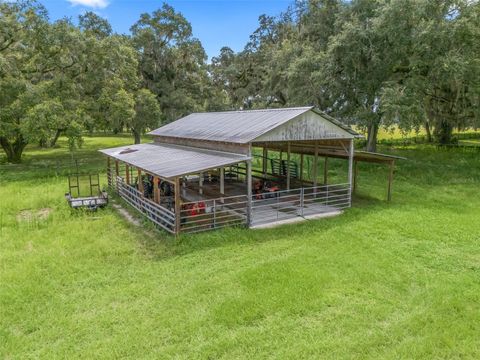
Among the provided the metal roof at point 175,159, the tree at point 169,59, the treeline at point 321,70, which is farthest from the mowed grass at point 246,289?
the tree at point 169,59

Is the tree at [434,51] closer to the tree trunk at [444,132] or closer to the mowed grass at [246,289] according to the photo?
the mowed grass at [246,289]

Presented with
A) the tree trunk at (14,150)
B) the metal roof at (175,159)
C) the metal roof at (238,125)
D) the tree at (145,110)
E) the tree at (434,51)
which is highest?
the tree at (434,51)

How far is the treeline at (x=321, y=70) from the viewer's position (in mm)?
18906

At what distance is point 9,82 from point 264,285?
2147 cm

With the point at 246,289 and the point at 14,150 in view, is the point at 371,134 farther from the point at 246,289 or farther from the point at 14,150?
the point at 14,150

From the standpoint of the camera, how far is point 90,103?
81.1ft

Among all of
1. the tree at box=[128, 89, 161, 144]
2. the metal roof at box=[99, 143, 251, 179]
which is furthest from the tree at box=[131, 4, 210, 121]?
the metal roof at box=[99, 143, 251, 179]

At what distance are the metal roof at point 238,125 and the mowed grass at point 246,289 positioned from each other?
3.22 metres

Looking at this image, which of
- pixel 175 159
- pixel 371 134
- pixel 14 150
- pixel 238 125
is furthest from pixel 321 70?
pixel 14 150

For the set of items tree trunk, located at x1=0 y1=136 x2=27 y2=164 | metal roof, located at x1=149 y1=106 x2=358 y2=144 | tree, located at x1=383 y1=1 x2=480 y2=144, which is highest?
tree, located at x1=383 y1=1 x2=480 y2=144

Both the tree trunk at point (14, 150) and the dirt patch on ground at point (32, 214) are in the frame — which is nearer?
the dirt patch on ground at point (32, 214)

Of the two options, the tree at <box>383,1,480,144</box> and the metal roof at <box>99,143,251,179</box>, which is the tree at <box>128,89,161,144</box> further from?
the tree at <box>383,1,480,144</box>

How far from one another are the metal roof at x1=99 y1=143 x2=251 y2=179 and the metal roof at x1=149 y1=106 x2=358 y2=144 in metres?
0.56

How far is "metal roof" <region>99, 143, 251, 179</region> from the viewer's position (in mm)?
10609
